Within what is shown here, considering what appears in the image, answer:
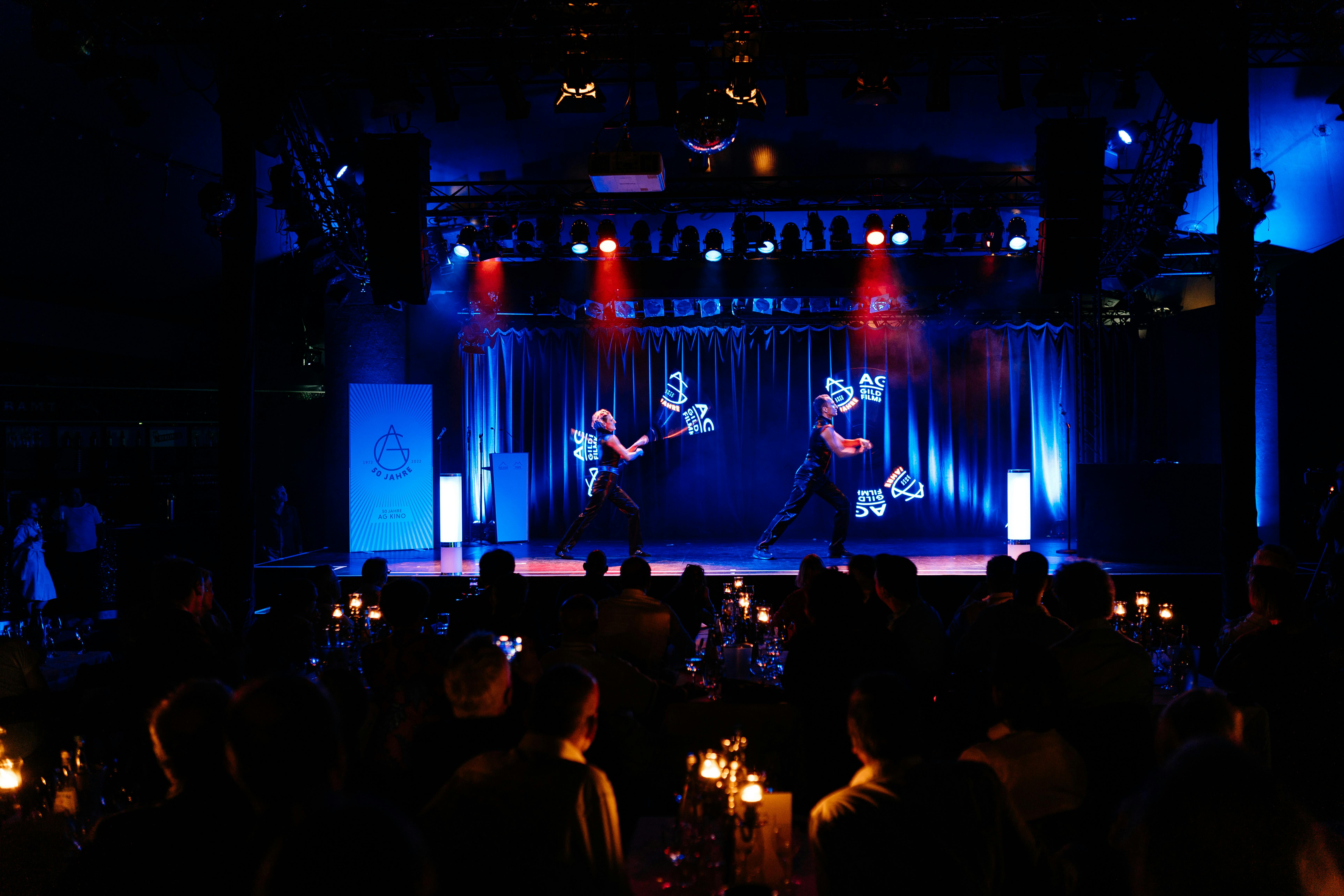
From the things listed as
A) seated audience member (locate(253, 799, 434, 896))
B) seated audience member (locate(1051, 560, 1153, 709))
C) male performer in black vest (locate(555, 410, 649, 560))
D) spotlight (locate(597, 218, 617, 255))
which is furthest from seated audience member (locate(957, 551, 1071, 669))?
spotlight (locate(597, 218, 617, 255))

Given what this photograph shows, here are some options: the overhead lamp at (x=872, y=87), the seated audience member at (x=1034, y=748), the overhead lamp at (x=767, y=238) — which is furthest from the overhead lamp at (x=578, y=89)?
the seated audience member at (x=1034, y=748)

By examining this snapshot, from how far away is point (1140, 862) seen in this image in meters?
1.21

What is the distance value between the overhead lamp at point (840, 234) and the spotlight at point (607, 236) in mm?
2680

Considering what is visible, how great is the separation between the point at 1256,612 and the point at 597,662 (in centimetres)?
295

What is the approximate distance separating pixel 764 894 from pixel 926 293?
11600 mm

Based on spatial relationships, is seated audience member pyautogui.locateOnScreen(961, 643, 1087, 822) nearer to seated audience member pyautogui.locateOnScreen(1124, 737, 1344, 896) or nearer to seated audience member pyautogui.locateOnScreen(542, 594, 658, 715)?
seated audience member pyautogui.locateOnScreen(1124, 737, 1344, 896)

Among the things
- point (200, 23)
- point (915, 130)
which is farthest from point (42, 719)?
point (915, 130)

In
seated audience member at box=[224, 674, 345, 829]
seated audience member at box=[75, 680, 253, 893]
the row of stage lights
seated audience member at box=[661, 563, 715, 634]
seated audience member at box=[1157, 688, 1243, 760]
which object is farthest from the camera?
the row of stage lights

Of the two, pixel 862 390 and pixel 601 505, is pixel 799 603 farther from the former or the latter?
pixel 862 390

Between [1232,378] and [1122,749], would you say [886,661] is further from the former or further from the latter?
[1232,378]

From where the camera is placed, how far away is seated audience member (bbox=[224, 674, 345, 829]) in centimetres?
153

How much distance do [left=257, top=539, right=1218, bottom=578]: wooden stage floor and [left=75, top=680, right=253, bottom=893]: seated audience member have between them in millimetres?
7238

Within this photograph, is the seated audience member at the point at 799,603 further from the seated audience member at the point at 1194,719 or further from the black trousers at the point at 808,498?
the black trousers at the point at 808,498

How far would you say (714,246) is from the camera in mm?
11047
